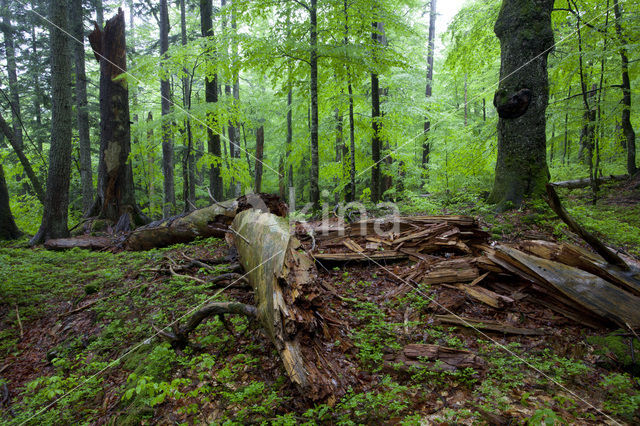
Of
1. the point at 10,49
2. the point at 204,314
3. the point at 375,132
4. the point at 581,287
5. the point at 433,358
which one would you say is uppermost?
the point at 10,49

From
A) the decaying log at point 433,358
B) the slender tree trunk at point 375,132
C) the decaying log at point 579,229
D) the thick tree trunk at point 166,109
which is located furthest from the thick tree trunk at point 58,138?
the decaying log at point 579,229

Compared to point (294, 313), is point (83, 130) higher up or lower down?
higher up

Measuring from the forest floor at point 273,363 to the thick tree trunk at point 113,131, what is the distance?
4177 mm

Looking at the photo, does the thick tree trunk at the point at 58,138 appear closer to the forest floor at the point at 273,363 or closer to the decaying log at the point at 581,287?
the forest floor at the point at 273,363

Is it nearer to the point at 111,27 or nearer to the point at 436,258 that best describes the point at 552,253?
the point at 436,258

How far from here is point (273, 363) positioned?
2.81 metres

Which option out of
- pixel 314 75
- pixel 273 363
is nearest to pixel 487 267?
pixel 273 363

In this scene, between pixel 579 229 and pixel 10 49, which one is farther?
pixel 10 49

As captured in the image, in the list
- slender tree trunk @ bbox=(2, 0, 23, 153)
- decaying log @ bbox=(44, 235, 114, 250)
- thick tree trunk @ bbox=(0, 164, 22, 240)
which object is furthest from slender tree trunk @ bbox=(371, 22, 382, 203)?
slender tree trunk @ bbox=(2, 0, 23, 153)

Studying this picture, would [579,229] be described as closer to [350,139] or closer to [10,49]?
[350,139]

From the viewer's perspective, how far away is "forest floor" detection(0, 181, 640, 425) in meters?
2.23

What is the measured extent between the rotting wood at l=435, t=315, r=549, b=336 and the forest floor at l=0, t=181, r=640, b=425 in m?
0.08

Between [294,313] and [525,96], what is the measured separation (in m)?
6.59

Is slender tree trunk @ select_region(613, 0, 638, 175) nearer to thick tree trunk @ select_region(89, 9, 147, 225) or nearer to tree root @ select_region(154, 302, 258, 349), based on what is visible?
tree root @ select_region(154, 302, 258, 349)
